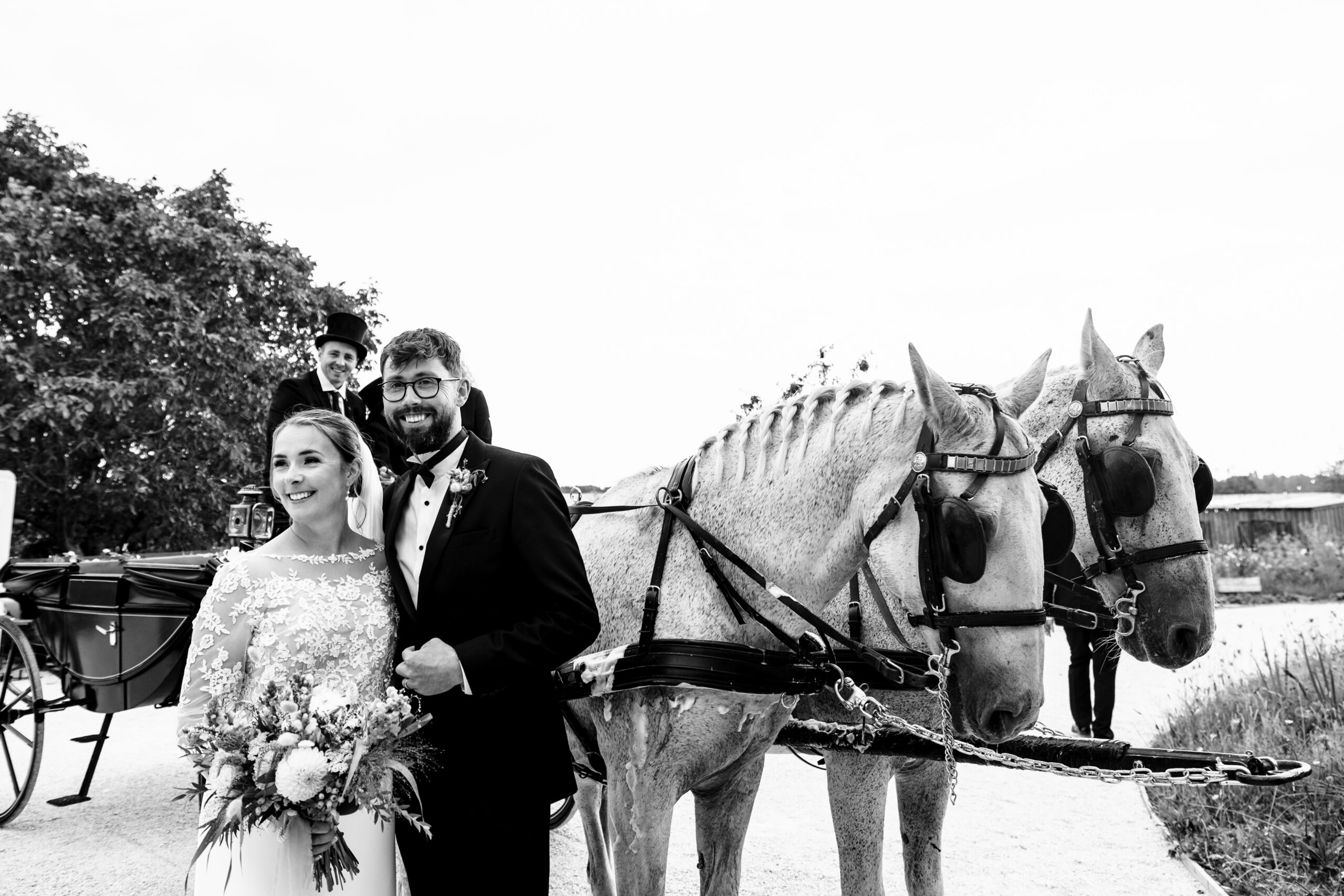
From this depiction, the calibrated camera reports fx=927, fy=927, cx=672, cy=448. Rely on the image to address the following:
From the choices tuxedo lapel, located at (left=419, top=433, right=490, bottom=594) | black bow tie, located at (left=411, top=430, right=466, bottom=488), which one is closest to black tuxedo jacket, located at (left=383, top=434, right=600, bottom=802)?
tuxedo lapel, located at (left=419, top=433, right=490, bottom=594)

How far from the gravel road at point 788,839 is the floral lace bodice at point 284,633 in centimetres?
Answer: 290

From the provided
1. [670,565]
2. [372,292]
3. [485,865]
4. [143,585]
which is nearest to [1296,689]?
[670,565]

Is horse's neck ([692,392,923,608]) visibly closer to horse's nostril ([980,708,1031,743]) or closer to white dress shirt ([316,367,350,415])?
horse's nostril ([980,708,1031,743])

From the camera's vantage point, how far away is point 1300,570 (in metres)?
19.9

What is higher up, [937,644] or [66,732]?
[937,644]

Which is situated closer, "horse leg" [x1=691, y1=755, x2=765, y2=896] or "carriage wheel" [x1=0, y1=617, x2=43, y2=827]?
"horse leg" [x1=691, y1=755, x2=765, y2=896]

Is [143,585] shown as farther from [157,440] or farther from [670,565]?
[157,440]

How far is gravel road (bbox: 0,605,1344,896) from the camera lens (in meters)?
4.69

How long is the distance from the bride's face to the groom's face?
0.20m

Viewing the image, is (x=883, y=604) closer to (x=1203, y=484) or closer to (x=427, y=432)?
(x=427, y=432)

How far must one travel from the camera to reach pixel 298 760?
6.48 ft

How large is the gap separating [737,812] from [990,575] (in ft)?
3.93

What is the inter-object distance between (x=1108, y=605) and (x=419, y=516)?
2.46m

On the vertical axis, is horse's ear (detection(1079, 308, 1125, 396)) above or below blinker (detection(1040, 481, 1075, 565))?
above
